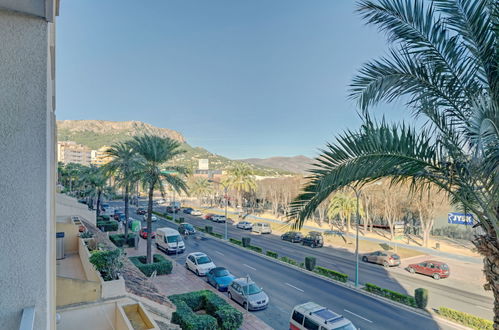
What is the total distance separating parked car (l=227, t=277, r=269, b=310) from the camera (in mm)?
13539

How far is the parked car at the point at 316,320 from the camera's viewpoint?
9961 mm

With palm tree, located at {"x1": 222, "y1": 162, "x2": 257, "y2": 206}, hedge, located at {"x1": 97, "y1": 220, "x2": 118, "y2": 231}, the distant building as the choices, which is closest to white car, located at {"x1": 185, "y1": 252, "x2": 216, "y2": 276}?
hedge, located at {"x1": 97, "y1": 220, "x2": 118, "y2": 231}

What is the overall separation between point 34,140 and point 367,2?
5.52 m

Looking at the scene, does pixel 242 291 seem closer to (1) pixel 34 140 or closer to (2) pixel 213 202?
(1) pixel 34 140

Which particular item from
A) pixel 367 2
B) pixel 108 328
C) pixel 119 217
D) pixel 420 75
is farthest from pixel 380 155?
pixel 119 217

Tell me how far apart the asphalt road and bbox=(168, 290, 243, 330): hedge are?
217cm

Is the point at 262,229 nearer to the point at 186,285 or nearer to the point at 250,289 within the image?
the point at 186,285

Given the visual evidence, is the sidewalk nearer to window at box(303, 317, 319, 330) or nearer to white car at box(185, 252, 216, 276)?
white car at box(185, 252, 216, 276)

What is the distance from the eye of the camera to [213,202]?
8094 cm

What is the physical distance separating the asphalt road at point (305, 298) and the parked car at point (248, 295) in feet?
1.46

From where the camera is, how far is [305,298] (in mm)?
15547

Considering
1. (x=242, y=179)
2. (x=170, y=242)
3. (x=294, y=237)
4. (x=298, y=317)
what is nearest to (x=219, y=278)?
(x=298, y=317)

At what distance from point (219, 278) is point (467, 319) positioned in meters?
11.8

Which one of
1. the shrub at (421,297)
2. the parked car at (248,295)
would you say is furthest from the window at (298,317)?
the shrub at (421,297)
